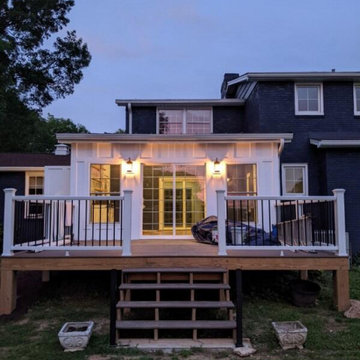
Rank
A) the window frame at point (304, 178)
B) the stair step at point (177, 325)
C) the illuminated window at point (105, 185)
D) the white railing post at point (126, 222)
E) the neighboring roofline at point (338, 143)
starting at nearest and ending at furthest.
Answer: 1. the stair step at point (177, 325)
2. the white railing post at point (126, 222)
3. the illuminated window at point (105, 185)
4. the neighboring roofline at point (338, 143)
5. the window frame at point (304, 178)

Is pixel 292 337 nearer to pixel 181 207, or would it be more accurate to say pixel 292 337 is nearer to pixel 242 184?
pixel 242 184

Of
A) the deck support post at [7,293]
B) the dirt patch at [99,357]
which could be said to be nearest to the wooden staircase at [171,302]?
the dirt patch at [99,357]

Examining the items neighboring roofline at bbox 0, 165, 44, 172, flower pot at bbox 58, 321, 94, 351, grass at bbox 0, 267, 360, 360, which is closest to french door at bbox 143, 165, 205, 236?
grass at bbox 0, 267, 360, 360

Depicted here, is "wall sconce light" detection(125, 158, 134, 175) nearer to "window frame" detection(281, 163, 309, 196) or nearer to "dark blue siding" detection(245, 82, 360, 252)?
"dark blue siding" detection(245, 82, 360, 252)

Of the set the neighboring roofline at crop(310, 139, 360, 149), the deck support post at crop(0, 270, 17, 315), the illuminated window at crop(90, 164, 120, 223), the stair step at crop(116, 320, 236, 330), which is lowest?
the stair step at crop(116, 320, 236, 330)

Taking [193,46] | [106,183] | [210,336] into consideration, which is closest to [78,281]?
[106,183]

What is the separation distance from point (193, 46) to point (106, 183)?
46.2 metres

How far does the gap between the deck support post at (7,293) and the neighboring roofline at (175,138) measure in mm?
3568

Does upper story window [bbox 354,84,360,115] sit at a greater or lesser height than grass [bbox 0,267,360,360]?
greater

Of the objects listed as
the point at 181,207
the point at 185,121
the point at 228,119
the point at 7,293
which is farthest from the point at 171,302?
the point at 228,119

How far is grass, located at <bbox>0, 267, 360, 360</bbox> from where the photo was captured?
437 centimetres

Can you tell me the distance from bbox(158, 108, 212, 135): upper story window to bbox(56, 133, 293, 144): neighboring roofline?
3.96m

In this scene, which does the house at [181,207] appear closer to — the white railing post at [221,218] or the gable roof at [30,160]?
the white railing post at [221,218]

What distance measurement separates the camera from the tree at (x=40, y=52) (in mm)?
16261
